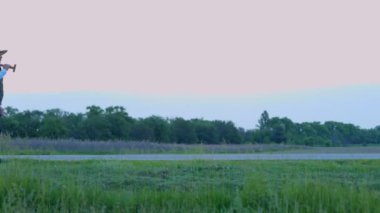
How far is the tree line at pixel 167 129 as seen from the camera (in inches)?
1988

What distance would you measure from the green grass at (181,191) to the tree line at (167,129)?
36.7 metres

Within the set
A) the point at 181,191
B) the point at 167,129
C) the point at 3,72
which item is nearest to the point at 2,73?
the point at 3,72

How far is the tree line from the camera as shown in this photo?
5050 centimetres

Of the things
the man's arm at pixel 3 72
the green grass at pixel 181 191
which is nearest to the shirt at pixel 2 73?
the man's arm at pixel 3 72

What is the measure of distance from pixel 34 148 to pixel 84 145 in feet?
10.2

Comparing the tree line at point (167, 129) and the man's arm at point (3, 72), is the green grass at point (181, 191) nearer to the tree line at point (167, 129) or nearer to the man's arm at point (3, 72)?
the man's arm at point (3, 72)

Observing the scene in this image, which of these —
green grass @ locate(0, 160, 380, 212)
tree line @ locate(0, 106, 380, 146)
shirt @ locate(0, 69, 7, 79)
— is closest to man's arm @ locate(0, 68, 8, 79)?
shirt @ locate(0, 69, 7, 79)

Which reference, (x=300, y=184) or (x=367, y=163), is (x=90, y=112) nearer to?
(x=367, y=163)

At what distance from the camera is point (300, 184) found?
9031 millimetres

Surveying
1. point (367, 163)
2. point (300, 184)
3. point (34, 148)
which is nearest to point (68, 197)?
point (300, 184)

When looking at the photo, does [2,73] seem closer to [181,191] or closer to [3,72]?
[3,72]

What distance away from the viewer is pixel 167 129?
62.6 meters

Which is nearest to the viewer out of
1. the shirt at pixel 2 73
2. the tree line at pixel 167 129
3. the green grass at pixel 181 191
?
the green grass at pixel 181 191

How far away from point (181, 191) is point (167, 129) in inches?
2101
